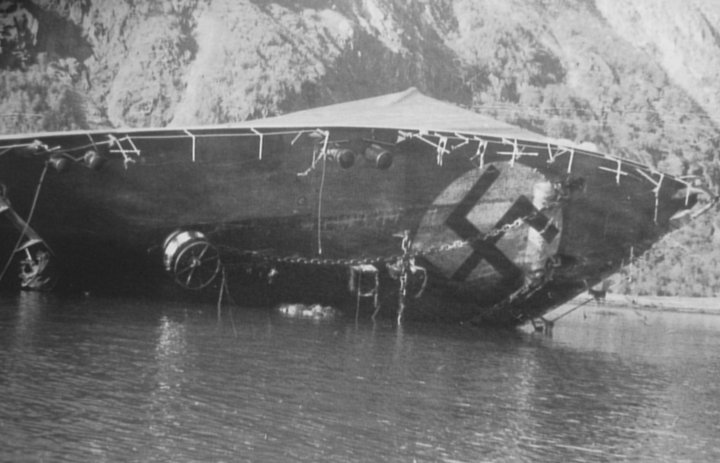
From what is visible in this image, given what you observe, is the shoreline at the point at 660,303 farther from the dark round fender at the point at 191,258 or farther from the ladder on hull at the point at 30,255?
the ladder on hull at the point at 30,255

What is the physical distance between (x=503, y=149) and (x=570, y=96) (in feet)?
105

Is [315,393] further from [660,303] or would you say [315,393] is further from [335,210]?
[660,303]

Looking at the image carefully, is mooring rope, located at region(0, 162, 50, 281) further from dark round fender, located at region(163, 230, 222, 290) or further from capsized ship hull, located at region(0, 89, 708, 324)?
dark round fender, located at region(163, 230, 222, 290)

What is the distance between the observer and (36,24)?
38.8m

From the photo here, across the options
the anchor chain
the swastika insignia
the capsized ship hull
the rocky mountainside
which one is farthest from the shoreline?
the anchor chain

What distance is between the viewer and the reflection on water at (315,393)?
968 centimetres

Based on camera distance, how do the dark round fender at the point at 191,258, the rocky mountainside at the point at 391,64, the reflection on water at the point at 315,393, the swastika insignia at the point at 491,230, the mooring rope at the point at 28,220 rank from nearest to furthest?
1. the reflection on water at the point at 315,393
2. the mooring rope at the point at 28,220
3. the dark round fender at the point at 191,258
4. the swastika insignia at the point at 491,230
5. the rocky mountainside at the point at 391,64

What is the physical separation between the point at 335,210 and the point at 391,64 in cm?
2611

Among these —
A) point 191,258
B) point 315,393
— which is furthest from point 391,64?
point 315,393

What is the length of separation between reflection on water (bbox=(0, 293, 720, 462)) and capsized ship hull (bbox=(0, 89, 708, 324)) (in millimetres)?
1255

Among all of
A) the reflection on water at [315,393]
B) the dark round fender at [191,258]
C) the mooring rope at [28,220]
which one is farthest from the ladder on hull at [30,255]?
the dark round fender at [191,258]

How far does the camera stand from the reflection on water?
9680 mm

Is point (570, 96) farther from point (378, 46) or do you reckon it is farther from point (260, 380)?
point (260, 380)

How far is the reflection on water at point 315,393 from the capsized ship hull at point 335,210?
→ 1.26 metres
